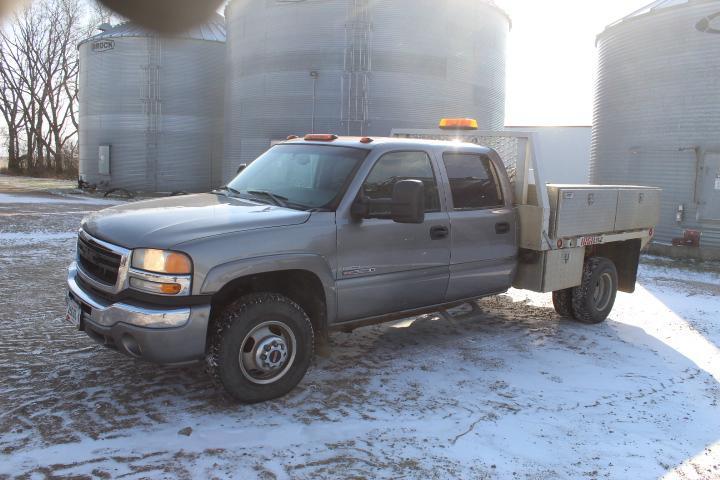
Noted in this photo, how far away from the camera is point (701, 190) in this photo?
12391 millimetres

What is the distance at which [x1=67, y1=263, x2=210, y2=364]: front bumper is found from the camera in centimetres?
370

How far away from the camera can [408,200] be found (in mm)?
4266

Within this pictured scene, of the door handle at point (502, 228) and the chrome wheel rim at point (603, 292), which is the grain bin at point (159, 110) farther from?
the door handle at point (502, 228)

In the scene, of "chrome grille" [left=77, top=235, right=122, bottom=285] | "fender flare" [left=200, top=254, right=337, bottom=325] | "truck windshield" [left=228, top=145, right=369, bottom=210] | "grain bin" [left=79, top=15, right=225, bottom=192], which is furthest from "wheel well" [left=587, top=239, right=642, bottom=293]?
"grain bin" [left=79, top=15, right=225, bottom=192]

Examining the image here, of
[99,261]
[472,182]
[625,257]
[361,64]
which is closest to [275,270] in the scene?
[99,261]

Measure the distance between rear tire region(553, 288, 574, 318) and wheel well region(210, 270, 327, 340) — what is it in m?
3.32

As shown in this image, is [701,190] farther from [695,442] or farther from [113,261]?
[113,261]

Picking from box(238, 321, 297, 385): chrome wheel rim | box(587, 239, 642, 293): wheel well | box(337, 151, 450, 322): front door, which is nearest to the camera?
box(238, 321, 297, 385): chrome wheel rim

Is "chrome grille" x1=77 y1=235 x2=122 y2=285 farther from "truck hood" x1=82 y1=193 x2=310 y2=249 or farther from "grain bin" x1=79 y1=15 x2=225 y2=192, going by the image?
"grain bin" x1=79 y1=15 x2=225 y2=192

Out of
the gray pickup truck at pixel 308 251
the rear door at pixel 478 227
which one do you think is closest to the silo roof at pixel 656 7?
the gray pickup truck at pixel 308 251

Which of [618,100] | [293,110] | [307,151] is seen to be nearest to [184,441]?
[307,151]

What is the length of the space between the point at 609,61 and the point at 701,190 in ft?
13.3

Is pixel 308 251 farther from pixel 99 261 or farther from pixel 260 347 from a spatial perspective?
pixel 99 261

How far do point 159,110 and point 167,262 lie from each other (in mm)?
24782
